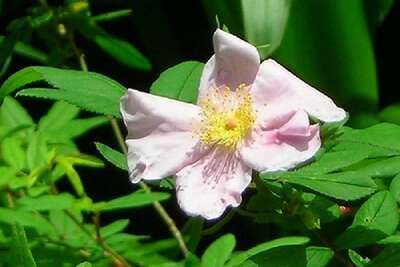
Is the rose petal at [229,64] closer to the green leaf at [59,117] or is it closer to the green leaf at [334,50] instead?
the green leaf at [59,117]

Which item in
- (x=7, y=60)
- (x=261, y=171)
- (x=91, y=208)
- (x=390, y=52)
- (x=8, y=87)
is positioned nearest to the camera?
(x=261, y=171)

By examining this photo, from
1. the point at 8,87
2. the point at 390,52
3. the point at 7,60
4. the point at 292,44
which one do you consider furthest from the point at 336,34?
the point at 8,87

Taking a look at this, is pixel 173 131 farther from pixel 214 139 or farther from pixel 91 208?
pixel 91 208

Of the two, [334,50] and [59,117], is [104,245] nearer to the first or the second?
[59,117]

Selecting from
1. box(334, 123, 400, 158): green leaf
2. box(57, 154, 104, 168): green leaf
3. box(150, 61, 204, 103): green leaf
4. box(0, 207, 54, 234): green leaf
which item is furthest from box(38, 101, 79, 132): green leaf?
box(334, 123, 400, 158): green leaf

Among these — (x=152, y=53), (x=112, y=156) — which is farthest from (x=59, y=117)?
(x=152, y=53)

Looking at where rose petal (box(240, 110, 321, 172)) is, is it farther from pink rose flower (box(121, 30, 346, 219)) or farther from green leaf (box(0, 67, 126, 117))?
green leaf (box(0, 67, 126, 117))
